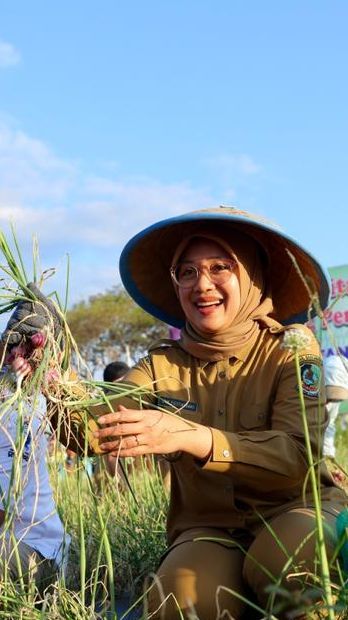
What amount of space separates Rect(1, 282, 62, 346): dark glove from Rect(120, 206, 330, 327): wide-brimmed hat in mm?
471

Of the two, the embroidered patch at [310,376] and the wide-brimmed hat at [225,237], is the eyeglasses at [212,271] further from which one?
the embroidered patch at [310,376]

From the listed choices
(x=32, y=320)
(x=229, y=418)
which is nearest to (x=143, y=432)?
(x=32, y=320)

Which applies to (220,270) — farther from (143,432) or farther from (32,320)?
(143,432)

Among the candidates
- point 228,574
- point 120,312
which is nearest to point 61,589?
point 228,574

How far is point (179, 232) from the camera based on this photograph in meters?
2.55

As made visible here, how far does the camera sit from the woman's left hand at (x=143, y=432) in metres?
1.77

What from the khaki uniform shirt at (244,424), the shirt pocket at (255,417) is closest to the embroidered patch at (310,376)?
the khaki uniform shirt at (244,424)

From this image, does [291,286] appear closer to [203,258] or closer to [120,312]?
[203,258]

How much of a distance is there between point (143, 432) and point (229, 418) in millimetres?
520

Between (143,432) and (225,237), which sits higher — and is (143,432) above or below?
below

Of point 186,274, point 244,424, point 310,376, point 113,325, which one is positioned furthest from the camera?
point 113,325

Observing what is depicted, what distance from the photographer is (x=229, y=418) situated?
7.40 ft

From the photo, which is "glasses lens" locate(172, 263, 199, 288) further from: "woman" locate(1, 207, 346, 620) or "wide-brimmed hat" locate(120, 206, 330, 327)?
"wide-brimmed hat" locate(120, 206, 330, 327)

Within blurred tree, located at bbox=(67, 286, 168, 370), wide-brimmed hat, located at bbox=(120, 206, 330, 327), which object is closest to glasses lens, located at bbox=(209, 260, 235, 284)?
wide-brimmed hat, located at bbox=(120, 206, 330, 327)
